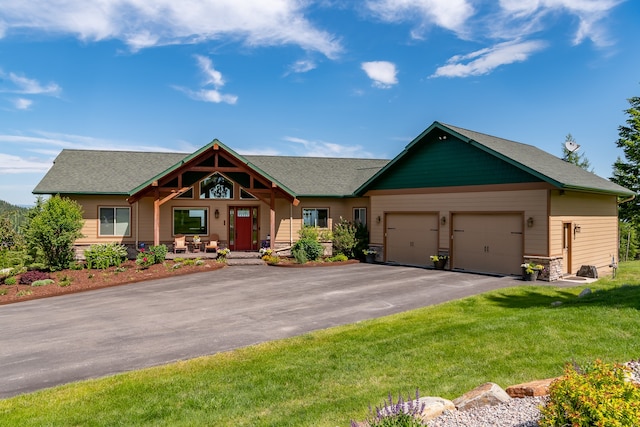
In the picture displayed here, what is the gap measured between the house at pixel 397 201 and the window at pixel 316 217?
2.7 inches

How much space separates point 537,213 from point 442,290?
5.36m

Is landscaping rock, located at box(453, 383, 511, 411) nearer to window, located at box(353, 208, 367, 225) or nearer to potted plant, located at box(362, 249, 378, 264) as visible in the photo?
potted plant, located at box(362, 249, 378, 264)

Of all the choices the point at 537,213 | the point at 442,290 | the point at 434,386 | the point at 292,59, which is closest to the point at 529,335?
the point at 434,386

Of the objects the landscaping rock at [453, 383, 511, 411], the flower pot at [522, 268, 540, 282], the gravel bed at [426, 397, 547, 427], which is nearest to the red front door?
the flower pot at [522, 268, 540, 282]

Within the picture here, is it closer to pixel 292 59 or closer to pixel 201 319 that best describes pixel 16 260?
pixel 201 319

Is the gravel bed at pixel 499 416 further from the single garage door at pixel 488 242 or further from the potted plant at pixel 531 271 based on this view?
the single garage door at pixel 488 242

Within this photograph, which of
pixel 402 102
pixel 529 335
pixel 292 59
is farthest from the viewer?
pixel 402 102

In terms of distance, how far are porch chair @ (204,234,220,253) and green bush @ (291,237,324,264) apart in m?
4.34

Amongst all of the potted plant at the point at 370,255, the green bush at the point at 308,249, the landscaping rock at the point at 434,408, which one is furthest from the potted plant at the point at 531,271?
the landscaping rock at the point at 434,408

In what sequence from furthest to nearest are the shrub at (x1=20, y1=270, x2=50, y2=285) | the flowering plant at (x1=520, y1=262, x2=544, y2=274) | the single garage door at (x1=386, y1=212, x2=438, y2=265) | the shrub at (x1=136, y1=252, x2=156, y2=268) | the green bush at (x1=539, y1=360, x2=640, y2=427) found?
the single garage door at (x1=386, y1=212, x2=438, y2=265) < the shrub at (x1=136, y1=252, x2=156, y2=268) < the shrub at (x1=20, y1=270, x2=50, y2=285) < the flowering plant at (x1=520, y1=262, x2=544, y2=274) < the green bush at (x1=539, y1=360, x2=640, y2=427)

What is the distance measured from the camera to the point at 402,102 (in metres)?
25.9

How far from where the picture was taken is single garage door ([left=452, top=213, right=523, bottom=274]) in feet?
53.8

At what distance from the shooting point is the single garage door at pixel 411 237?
1945cm

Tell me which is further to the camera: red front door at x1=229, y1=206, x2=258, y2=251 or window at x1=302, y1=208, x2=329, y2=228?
window at x1=302, y1=208, x2=329, y2=228
